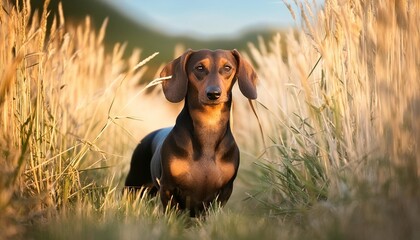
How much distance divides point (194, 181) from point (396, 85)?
5.82ft

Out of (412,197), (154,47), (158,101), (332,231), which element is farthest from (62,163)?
(154,47)

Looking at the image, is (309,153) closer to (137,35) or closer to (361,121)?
(361,121)

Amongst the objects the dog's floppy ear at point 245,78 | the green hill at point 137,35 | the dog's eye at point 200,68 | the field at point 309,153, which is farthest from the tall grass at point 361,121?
the green hill at point 137,35

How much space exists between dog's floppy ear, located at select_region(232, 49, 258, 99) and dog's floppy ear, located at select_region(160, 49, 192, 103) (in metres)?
0.35

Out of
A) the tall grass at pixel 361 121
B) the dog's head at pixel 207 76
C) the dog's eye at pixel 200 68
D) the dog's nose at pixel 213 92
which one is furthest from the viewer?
the dog's eye at pixel 200 68

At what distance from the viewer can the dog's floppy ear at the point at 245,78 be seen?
467 centimetres

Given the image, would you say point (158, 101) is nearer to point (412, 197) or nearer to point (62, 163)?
point (62, 163)

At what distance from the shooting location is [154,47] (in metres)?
27.6

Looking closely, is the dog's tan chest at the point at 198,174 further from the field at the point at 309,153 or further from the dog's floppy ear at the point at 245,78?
the dog's floppy ear at the point at 245,78

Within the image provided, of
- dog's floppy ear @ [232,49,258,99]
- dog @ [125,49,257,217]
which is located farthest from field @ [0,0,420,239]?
dog's floppy ear @ [232,49,258,99]

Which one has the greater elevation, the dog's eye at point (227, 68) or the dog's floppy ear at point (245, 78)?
the dog's eye at point (227, 68)

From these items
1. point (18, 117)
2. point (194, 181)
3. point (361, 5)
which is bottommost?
point (194, 181)

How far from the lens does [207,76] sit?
14.8 feet

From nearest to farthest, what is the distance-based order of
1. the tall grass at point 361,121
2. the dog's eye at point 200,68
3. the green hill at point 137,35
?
the tall grass at point 361,121 → the dog's eye at point 200,68 → the green hill at point 137,35
